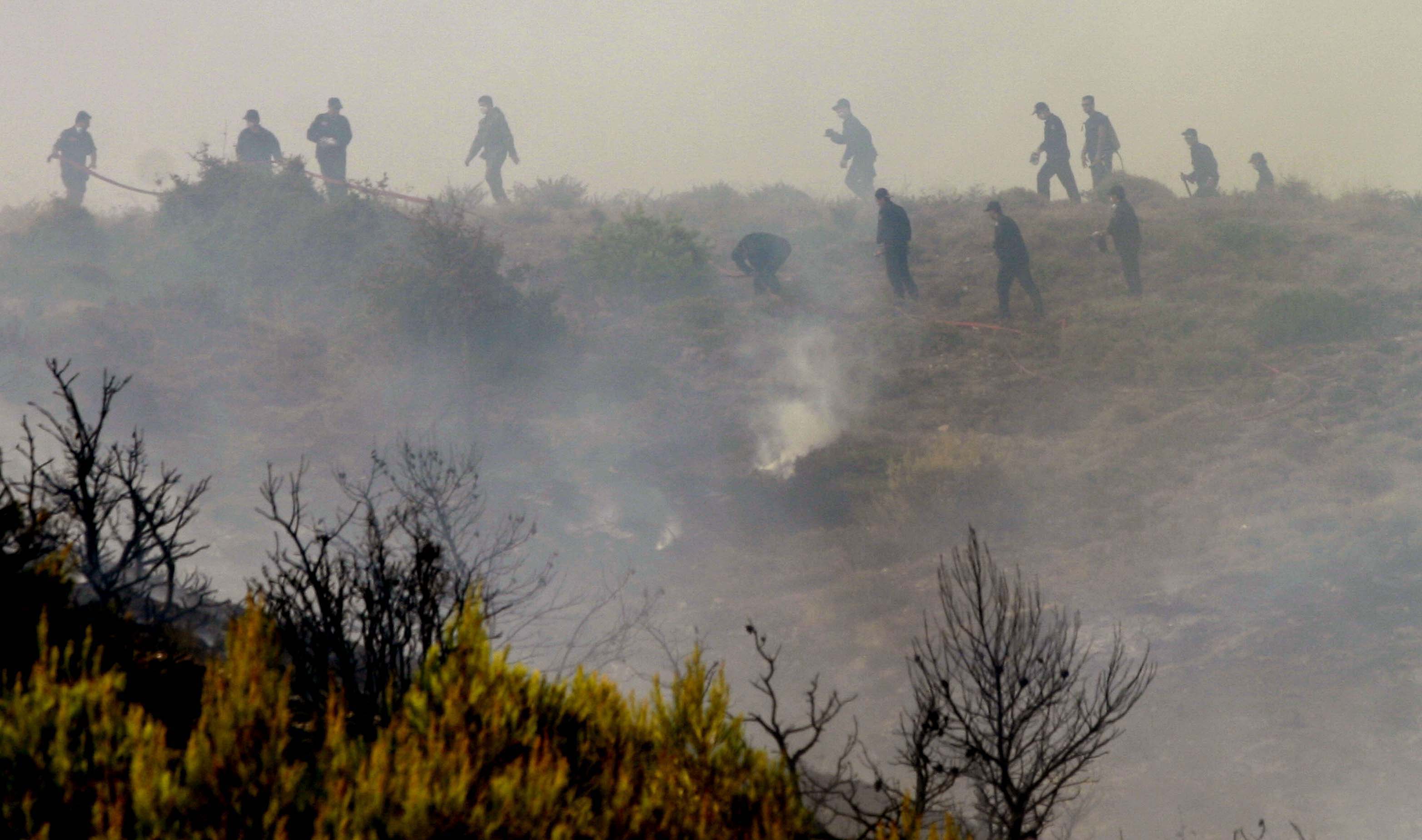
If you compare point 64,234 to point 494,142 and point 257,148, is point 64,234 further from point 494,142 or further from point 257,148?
point 494,142

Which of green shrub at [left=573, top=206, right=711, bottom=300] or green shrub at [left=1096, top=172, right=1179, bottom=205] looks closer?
green shrub at [left=573, top=206, right=711, bottom=300]

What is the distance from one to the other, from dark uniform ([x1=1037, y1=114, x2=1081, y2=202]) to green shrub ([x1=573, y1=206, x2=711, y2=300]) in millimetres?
7540

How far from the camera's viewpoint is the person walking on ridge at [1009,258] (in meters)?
17.3

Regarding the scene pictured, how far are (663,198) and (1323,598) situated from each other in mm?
19370

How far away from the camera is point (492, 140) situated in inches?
867

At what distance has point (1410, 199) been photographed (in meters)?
22.4

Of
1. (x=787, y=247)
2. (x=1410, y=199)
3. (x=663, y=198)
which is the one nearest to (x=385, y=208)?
(x=663, y=198)

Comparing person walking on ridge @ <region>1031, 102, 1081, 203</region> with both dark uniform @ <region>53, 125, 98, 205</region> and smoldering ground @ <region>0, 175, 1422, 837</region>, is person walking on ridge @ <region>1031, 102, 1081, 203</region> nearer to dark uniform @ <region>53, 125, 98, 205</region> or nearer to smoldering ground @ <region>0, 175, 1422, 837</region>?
smoldering ground @ <region>0, 175, 1422, 837</region>

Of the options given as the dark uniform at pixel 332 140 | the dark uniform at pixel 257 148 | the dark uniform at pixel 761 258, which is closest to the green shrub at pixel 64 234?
the dark uniform at pixel 257 148

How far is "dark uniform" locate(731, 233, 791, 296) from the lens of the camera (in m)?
20.2

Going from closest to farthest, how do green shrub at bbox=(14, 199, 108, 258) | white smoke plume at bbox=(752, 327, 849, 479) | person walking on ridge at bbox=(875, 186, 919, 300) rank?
white smoke plume at bbox=(752, 327, 849, 479)
person walking on ridge at bbox=(875, 186, 919, 300)
green shrub at bbox=(14, 199, 108, 258)

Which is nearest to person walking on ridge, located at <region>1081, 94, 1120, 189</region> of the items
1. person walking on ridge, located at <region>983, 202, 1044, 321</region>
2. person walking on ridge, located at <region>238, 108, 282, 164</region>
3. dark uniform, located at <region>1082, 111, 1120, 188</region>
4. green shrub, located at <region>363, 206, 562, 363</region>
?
dark uniform, located at <region>1082, 111, 1120, 188</region>

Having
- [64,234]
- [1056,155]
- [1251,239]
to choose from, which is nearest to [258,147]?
[64,234]

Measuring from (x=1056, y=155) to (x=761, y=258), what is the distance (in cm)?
679
